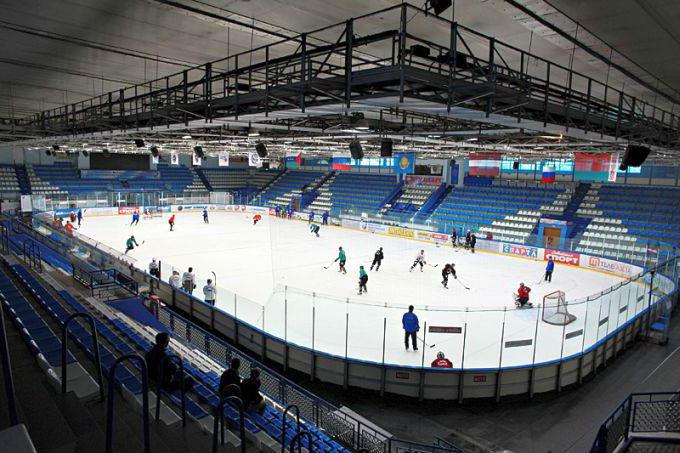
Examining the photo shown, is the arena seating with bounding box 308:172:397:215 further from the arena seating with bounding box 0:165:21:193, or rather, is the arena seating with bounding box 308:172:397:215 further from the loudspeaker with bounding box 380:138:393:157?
the arena seating with bounding box 0:165:21:193

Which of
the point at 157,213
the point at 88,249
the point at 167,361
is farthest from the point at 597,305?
the point at 157,213

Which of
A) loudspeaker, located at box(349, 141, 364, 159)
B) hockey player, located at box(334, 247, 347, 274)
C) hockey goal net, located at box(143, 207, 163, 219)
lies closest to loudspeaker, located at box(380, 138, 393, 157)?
loudspeaker, located at box(349, 141, 364, 159)

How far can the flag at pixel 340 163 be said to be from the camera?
41188mm

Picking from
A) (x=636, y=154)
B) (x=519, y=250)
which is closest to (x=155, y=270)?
(x=636, y=154)

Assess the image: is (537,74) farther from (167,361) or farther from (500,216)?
(500,216)

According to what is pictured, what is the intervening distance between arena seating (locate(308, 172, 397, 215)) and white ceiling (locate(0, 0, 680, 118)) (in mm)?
31753

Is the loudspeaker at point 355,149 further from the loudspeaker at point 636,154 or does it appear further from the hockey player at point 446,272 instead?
the loudspeaker at point 636,154

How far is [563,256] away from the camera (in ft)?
83.7

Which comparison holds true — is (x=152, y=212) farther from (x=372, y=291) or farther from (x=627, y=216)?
(x=627, y=216)

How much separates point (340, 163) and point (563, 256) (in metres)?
21.8

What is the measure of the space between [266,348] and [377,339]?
304cm

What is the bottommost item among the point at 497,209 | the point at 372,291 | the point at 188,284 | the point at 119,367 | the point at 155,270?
the point at 372,291

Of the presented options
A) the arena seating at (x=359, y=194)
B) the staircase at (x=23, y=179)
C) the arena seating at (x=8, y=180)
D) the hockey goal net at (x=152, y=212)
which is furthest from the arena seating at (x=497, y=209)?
the arena seating at (x=8, y=180)

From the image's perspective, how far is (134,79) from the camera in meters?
13.6
